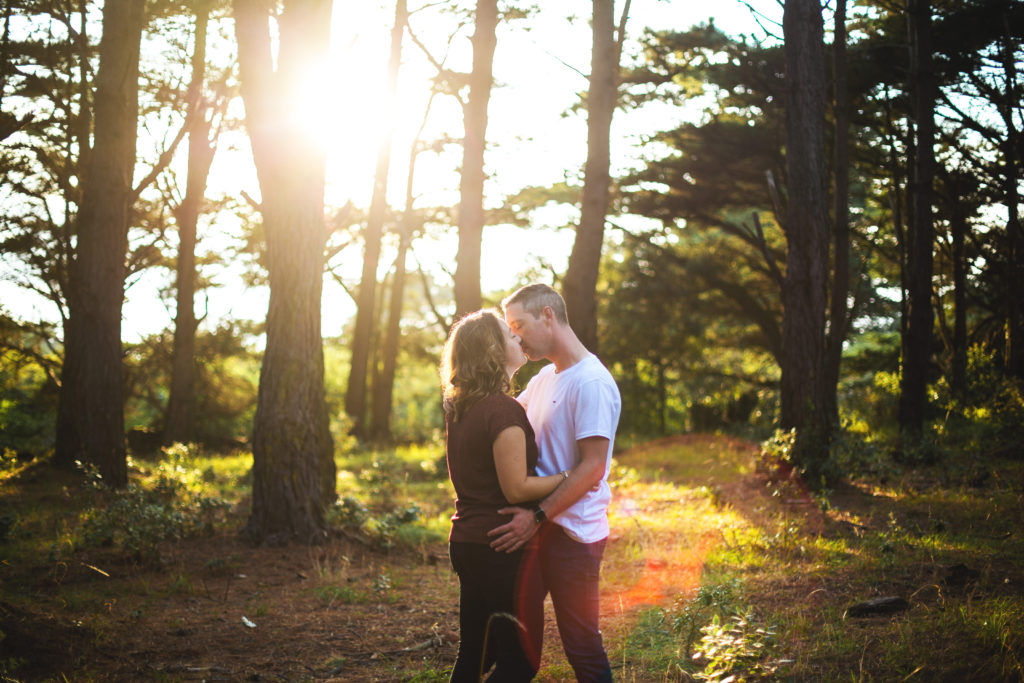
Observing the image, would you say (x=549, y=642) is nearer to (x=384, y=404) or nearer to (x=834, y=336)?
(x=834, y=336)

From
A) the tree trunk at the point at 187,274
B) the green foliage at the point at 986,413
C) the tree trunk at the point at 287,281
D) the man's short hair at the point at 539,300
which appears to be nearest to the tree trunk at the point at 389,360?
the tree trunk at the point at 187,274

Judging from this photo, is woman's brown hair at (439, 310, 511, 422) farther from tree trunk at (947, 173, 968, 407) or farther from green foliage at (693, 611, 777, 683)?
tree trunk at (947, 173, 968, 407)

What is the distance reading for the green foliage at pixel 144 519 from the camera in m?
6.80

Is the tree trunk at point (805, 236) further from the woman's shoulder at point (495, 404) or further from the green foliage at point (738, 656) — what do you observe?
the woman's shoulder at point (495, 404)

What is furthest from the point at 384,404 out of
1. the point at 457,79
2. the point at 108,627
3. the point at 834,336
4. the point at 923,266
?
the point at 108,627

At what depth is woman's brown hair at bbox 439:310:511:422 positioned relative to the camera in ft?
10.1

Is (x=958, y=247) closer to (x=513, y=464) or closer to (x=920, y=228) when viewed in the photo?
(x=920, y=228)

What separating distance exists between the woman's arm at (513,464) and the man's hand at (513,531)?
0.19ft

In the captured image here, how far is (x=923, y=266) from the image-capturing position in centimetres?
1170

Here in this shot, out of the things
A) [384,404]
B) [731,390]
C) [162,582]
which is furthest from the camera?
[731,390]

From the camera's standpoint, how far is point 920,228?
1166cm

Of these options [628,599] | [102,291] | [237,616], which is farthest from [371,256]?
[628,599]

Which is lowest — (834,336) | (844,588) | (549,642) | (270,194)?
(549,642)

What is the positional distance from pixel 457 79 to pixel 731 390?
1491 centimetres
